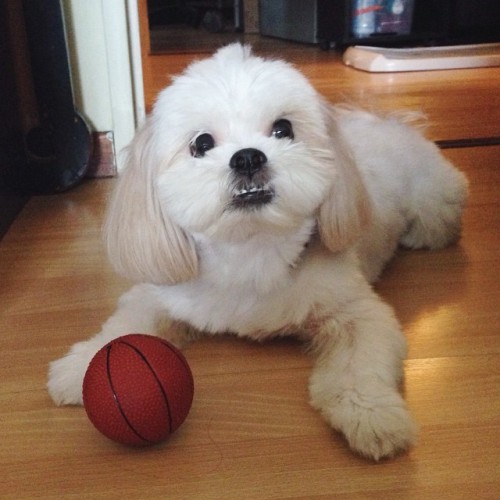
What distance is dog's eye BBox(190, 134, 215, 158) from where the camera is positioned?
96 cm

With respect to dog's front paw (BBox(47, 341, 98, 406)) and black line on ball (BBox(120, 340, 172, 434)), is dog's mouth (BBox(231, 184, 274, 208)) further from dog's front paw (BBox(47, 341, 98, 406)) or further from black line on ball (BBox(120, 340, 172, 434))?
dog's front paw (BBox(47, 341, 98, 406))

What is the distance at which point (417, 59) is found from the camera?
12.0ft

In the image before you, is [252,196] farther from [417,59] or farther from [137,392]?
[417,59]

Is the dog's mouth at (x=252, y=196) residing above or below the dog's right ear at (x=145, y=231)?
above

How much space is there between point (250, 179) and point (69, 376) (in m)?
0.39

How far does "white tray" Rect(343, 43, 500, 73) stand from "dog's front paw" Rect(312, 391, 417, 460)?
3.00 meters

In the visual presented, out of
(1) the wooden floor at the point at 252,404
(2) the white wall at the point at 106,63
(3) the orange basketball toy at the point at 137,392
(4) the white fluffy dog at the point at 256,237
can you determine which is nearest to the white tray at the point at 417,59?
(2) the white wall at the point at 106,63

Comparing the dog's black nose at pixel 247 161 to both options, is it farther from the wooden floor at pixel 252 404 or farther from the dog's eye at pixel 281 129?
the wooden floor at pixel 252 404

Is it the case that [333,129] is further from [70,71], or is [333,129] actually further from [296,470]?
[70,71]


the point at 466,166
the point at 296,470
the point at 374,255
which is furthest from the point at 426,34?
the point at 296,470

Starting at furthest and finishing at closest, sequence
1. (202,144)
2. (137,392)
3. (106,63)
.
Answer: (106,63) → (202,144) → (137,392)

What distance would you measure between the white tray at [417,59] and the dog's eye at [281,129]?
9.21ft

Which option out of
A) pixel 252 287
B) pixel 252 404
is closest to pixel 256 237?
pixel 252 287

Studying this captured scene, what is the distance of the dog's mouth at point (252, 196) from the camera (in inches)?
35.4
